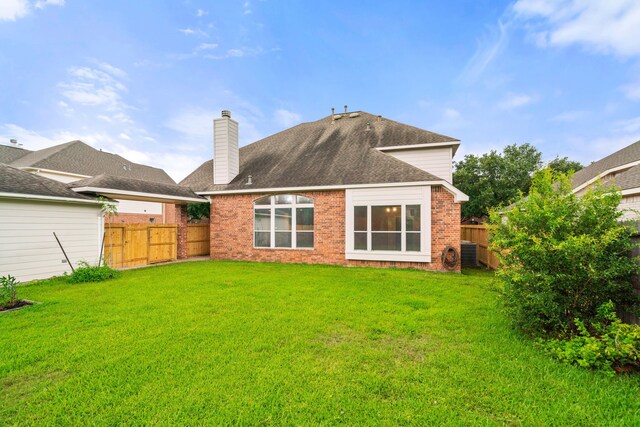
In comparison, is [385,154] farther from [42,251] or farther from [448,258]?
[42,251]

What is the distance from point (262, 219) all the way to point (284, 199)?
Answer: 139 centimetres

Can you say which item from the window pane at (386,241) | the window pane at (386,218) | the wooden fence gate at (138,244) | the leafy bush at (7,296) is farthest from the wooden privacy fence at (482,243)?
the wooden fence gate at (138,244)

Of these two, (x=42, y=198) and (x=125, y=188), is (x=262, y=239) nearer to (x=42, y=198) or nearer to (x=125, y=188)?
(x=125, y=188)

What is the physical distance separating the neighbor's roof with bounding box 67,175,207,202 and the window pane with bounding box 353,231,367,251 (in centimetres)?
730

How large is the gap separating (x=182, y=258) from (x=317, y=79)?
41.6ft

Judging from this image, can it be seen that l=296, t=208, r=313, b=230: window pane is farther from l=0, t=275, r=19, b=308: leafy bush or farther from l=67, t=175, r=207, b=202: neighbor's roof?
l=0, t=275, r=19, b=308: leafy bush

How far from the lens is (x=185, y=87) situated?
1424cm

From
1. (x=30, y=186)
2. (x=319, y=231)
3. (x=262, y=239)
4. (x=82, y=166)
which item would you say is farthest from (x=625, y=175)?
(x=82, y=166)

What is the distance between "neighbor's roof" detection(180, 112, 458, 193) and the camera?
35.9ft

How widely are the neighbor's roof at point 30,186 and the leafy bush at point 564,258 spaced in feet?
38.8

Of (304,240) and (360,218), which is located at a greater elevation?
(360,218)

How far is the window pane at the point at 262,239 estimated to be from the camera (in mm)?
12141

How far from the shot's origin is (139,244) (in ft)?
37.8

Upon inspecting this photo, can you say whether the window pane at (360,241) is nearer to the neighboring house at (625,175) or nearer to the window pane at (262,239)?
the window pane at (262,239)
